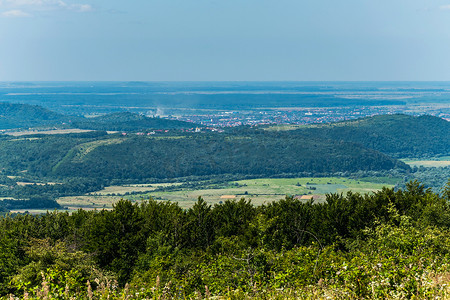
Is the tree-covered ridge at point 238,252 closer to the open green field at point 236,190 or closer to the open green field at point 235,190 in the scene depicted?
the open green field at point 236,190

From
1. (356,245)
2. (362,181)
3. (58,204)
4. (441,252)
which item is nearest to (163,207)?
(356,245)

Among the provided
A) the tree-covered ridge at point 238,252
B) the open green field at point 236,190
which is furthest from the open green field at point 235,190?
the tree-covered ridge at point 238,252

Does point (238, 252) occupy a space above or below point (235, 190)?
above

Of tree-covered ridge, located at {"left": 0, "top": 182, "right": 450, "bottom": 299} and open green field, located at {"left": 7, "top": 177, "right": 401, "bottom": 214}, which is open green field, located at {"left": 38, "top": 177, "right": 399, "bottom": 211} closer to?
open green field, located at {"left": 7, "top": 177, "right": 401, "bottom": 214}

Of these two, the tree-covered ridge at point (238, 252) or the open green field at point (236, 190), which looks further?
the open green field at point (236, 190)

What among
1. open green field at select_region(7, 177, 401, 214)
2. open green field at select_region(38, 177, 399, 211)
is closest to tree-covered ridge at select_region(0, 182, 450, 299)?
open green field at select_region(38, 177, 399, 211)

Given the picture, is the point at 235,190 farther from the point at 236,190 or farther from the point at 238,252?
the point at 238,252

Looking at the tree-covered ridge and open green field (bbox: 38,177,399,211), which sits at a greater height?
the tree-covered ridge

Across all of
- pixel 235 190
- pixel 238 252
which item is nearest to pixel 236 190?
pixel 235 190
